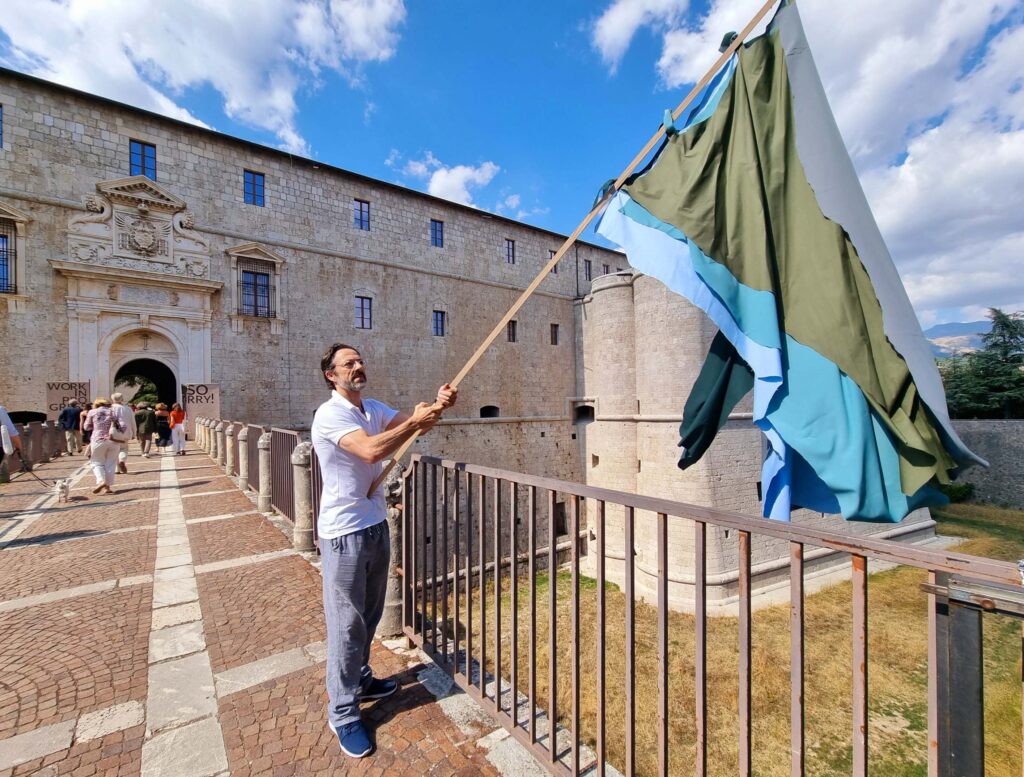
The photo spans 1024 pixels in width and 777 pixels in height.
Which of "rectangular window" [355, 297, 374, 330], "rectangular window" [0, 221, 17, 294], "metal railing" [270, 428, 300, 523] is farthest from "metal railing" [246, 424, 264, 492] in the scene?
"rectangular window" [0, 221, 17, 294]

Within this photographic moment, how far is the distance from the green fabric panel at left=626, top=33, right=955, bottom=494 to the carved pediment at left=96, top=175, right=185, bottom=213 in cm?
2134

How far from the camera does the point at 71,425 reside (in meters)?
14.3

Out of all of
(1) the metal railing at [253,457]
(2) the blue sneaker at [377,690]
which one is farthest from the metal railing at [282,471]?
(2) the blue sneaker at [377,690]

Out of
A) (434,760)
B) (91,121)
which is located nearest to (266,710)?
(434,760)

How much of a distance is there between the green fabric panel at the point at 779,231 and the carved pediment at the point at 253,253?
20.9 metres

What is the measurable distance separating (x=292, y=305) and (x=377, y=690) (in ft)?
67.3

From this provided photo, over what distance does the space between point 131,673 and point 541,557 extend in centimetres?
1577

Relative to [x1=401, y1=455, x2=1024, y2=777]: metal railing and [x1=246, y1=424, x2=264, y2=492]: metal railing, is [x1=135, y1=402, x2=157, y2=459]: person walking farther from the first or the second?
[x1=401, y1=455, x2=1024, y2=777]: metal railing

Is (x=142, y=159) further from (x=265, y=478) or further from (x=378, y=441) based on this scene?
(x=378, y=441)

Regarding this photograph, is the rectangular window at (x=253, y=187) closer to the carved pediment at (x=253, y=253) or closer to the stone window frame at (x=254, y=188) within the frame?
the stone window frame at (x=254, y=188)

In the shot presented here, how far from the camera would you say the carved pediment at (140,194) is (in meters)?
16.6

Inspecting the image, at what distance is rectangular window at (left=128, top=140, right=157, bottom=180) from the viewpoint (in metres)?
17.3

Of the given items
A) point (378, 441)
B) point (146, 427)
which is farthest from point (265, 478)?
point (146, 427)

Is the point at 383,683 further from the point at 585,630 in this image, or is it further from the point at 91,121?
the point at 91,121
